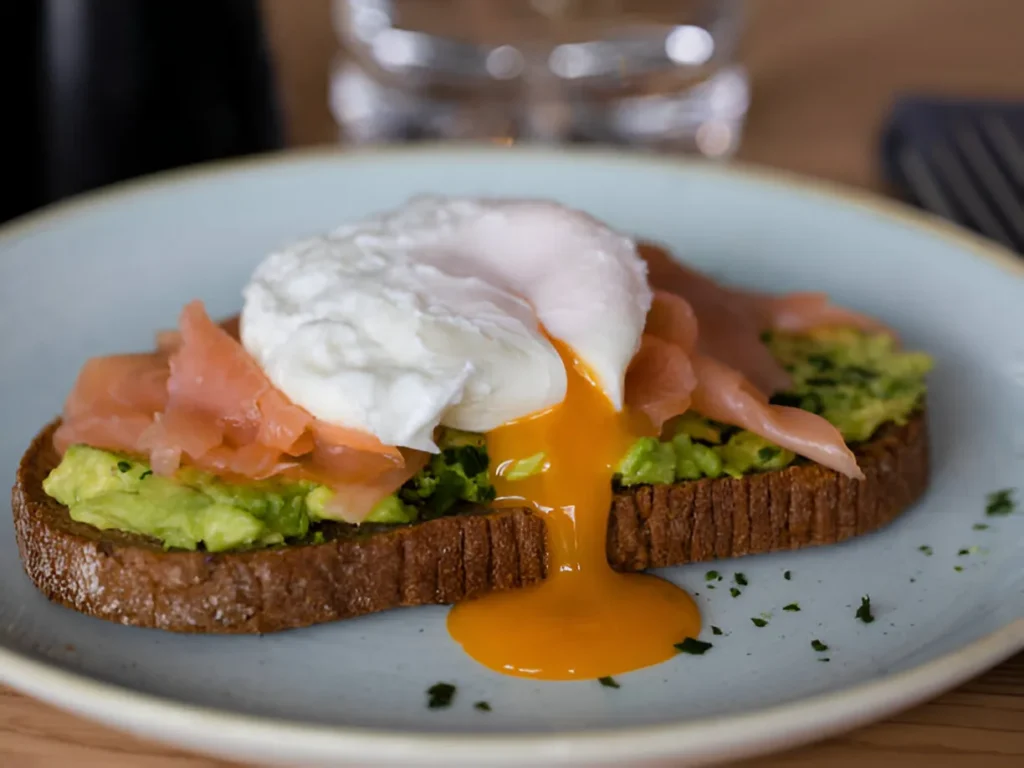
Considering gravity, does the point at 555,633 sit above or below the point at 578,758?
below

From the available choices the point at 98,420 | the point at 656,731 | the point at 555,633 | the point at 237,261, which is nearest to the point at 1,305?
the point at 237,261

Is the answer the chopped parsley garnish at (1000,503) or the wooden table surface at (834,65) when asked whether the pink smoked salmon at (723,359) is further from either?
the wooden table surface at (834,65)

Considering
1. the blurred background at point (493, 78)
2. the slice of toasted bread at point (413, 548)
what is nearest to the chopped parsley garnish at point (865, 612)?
the slice of toasted bread at point (413, 548)

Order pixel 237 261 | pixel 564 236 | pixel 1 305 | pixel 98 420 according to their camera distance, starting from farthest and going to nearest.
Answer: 1. pixel 237 261
2. pixel 1 305
3. pixel 564 236
4. pixel 98 420

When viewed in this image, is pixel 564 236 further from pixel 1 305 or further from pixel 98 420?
pixel 1 305

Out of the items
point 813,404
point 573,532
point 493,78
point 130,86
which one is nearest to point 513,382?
point 573,532

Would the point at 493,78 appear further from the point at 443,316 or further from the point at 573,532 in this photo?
the point at 573,532
